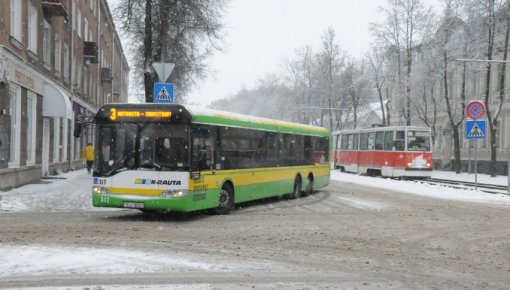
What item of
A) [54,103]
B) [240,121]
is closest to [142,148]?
[240,121]

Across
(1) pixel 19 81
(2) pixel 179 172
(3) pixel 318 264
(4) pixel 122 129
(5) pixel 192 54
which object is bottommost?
(3) pixel 318 264

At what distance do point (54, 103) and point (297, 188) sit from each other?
1128cm

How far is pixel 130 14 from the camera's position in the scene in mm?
22953

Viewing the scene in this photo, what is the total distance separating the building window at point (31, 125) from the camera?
2280 centimetres

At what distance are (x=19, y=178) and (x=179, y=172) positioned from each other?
10.4 metres

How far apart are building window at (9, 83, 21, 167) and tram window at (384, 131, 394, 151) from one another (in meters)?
18.8

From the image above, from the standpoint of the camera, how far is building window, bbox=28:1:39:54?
22.8 m

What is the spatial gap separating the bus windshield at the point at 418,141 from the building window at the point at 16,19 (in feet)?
63.8

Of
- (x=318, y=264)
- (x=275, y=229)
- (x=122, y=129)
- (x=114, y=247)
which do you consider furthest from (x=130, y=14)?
(x=318, y=264)

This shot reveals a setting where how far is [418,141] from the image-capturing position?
3175 centimetres

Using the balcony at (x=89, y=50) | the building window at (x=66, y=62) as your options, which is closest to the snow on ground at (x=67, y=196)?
the building window at (x=66, y=62)

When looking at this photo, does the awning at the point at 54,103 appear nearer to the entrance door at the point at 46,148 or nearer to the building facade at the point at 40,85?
the building facade at the point at 40,85

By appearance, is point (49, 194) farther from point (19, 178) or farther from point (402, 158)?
point (402, 158)

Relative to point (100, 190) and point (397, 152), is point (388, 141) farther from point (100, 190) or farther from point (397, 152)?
point (100, 190)
